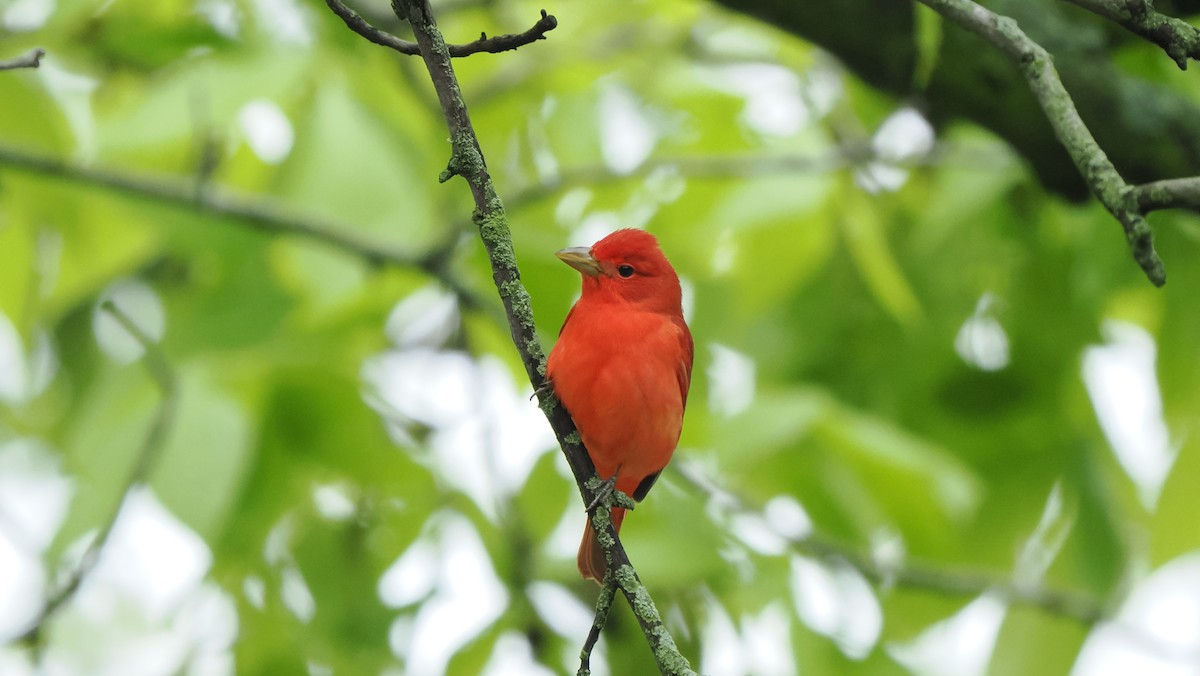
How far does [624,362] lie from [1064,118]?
1.57 meters

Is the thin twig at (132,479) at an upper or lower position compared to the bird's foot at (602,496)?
lower

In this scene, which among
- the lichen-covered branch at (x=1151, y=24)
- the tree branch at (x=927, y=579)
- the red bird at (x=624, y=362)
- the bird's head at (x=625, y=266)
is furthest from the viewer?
the tree branch at (x=927, y=579)

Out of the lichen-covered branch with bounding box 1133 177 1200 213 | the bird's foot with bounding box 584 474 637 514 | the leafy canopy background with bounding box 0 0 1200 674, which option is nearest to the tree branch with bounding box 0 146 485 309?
the leafy canopy background with bounding box 0 0 1200 674

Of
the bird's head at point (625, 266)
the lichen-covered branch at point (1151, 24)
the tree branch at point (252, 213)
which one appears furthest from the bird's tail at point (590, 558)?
the lichen-covered branch at point (1151, 24)

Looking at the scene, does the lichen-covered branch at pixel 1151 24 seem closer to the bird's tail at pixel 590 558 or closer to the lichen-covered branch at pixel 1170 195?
the lichen-covered branch at pixel 1170 195

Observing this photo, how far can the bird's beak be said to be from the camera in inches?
155

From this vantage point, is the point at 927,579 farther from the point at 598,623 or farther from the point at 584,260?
the point at 598,623

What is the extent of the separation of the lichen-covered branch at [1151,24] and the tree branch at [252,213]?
2891mm

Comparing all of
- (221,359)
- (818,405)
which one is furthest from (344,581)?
(818,405)

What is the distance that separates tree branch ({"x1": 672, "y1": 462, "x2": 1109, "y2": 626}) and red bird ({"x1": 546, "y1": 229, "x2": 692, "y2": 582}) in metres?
0.29

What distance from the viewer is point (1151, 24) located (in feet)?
6.82

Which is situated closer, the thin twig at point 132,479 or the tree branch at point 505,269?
the tree branch at point 505,269

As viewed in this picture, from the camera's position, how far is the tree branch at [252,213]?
170 inches

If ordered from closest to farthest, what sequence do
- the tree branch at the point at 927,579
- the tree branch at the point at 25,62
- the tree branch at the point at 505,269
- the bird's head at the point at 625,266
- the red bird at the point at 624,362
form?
the tree branch at the point at 505,269, the tree branch at the point at 25,62, the red bird at the point at 624,362, the bird's head at the point at 625,266, the tree branch at the point at 927,579
